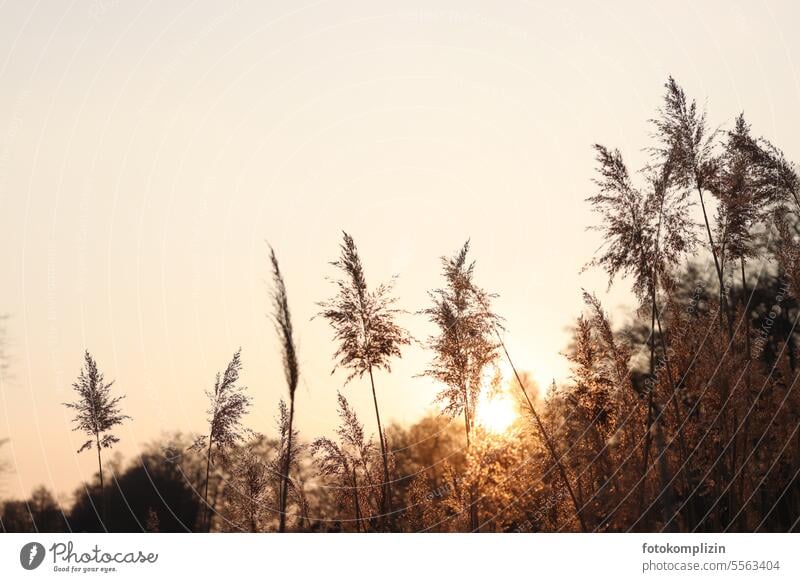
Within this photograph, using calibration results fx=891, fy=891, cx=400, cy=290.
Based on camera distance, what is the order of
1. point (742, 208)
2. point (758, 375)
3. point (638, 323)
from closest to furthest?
point (742, 208) < point (758, 375) < point (638, 323)

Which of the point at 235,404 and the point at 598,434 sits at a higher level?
the point at 235,404

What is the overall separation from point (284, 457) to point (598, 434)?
461 centimetres

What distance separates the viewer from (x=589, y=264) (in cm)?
1210
